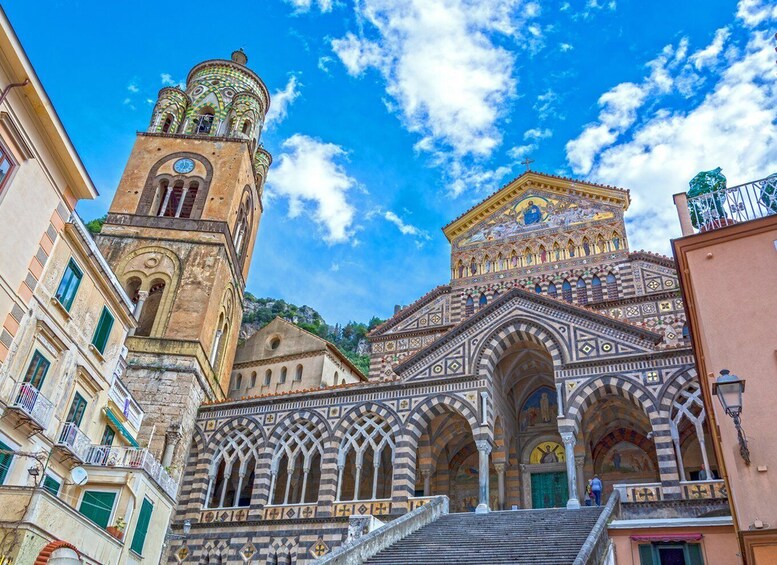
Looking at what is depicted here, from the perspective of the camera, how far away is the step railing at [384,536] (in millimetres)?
12961

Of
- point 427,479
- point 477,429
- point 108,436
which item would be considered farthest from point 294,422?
point 108,436

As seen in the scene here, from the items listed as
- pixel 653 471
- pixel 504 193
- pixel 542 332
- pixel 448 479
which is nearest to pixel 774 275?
pixel 542 332

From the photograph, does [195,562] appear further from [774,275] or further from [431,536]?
[774,275]

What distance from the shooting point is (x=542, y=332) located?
22.9 meters

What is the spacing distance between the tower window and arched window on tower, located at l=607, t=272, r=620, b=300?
2168 centimetres

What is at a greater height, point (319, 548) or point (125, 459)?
point (125, 459)

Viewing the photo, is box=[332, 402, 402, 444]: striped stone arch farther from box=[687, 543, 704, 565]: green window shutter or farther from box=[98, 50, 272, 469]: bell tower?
box=[687, 543, 704, 565]: green window shutter

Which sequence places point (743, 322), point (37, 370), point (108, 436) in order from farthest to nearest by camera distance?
point (108, 436), point (37, 370), point (743, 322)

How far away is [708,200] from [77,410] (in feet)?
50.9

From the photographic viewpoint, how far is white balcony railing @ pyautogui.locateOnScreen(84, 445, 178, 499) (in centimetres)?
1747

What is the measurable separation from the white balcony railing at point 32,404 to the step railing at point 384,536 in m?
7.22

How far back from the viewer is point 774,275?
10938mm

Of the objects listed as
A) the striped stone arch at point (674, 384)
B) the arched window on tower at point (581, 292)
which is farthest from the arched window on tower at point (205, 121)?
the striped stone arch at point (674, 384)

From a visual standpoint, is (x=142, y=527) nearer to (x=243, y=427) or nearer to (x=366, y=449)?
(x=243, y=427)
